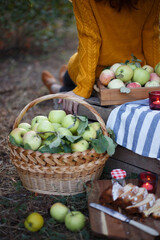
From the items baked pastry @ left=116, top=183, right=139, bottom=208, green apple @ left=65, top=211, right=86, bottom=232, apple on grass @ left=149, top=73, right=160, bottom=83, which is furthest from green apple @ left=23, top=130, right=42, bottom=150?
apple on grass @ left=149, top=73, right=160, bottom=83

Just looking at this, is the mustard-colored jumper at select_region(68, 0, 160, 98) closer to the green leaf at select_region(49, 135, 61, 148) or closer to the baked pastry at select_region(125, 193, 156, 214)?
the green leaf at select_region(49, 135, 61, 148)

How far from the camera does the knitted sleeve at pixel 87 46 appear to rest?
2465 mm

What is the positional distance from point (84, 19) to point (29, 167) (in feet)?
4.38

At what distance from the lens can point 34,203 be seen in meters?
2.07

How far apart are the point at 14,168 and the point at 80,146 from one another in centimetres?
88

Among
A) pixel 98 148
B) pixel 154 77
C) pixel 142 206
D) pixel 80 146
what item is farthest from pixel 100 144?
pixel 154 77

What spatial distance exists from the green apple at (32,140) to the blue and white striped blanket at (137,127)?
0.58 meters

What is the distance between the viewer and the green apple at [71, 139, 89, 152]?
2012 millimetres

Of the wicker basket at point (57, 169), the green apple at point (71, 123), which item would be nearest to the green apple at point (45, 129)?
the green apple at point (71, 123)

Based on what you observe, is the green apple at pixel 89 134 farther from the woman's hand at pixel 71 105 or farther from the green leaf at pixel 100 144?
the woman's hand at pixel 71 105

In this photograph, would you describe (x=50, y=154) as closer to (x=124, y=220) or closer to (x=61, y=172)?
(x=61, y=172)

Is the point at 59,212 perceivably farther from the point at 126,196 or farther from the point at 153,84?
the point at 153,84

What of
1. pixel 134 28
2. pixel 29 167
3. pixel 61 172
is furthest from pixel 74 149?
pixel 134 28

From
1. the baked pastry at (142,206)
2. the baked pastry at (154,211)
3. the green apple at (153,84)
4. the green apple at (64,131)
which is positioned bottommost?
the baked pastry at (154,211)
